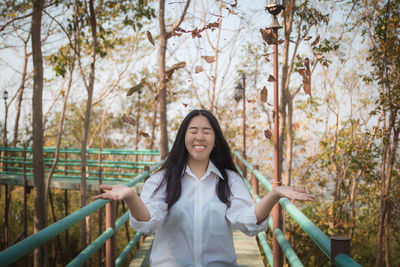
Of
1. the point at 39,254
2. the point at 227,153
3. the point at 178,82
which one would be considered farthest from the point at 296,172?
the point at 227,153

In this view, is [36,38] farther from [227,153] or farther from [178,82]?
[178,82]

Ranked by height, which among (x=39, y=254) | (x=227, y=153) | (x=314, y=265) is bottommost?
(x=314, y=265)

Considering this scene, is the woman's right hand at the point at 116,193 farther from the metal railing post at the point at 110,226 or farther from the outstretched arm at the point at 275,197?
the metal railing post at the point at 110,226

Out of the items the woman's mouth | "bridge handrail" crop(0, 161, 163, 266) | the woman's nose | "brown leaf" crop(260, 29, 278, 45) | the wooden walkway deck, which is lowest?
the wooden walkway deck

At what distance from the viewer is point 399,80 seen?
6066 mm

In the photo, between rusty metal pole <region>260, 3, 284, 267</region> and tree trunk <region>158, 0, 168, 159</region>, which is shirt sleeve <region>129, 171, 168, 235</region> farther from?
tree trunk <region>158, 0, 168, 159</region>

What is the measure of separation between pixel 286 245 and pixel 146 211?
2.65 ft

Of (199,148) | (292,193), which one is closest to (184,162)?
(199,148)

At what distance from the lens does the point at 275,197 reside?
1.62 m

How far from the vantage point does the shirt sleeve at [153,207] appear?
1655 millimetres

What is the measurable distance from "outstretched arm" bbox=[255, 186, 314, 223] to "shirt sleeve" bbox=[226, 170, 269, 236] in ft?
0.11

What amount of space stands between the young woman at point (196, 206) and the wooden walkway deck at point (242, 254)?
1.27 meters

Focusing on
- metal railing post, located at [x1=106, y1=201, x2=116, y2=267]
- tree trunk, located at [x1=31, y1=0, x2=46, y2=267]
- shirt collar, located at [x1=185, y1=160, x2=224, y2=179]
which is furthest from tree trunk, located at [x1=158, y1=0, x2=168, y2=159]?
shirt collar, located at [x1=185, y1=160, x2=224, y2=179]

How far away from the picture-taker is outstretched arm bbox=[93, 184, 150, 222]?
145cm
